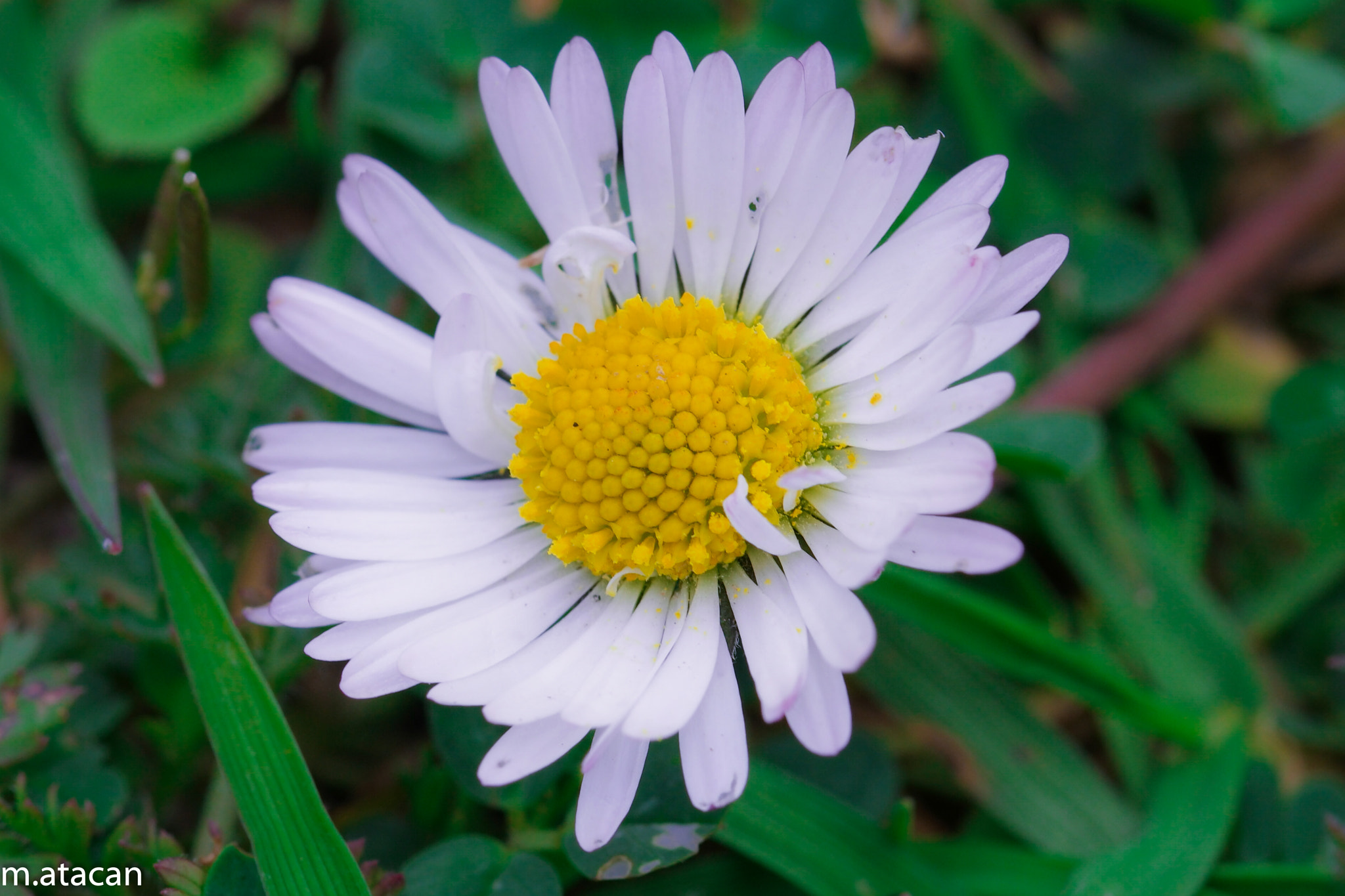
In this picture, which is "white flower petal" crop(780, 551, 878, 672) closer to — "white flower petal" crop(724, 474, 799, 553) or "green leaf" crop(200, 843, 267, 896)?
"white flower petal" crop(724, 474, 799, 553)

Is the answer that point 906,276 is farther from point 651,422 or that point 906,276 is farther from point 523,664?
point 523,664

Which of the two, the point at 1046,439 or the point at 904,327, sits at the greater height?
the point at 904,327

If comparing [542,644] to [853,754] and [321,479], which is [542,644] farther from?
[853,754]

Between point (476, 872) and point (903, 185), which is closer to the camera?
point (903, 185)

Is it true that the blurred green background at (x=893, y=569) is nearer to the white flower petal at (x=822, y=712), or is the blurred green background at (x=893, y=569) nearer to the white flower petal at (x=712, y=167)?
the white flower petal at (x=822, y=712)

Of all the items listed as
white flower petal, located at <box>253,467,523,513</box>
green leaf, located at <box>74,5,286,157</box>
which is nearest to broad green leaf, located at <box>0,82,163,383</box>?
green leaf, located at <box>74,5,286,157</box>

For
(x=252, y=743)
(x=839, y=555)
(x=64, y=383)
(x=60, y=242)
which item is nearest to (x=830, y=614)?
(x=839, y=555)

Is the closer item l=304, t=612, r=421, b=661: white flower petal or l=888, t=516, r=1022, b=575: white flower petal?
l=888, t=516, r=1022, b=575: white flower petal
